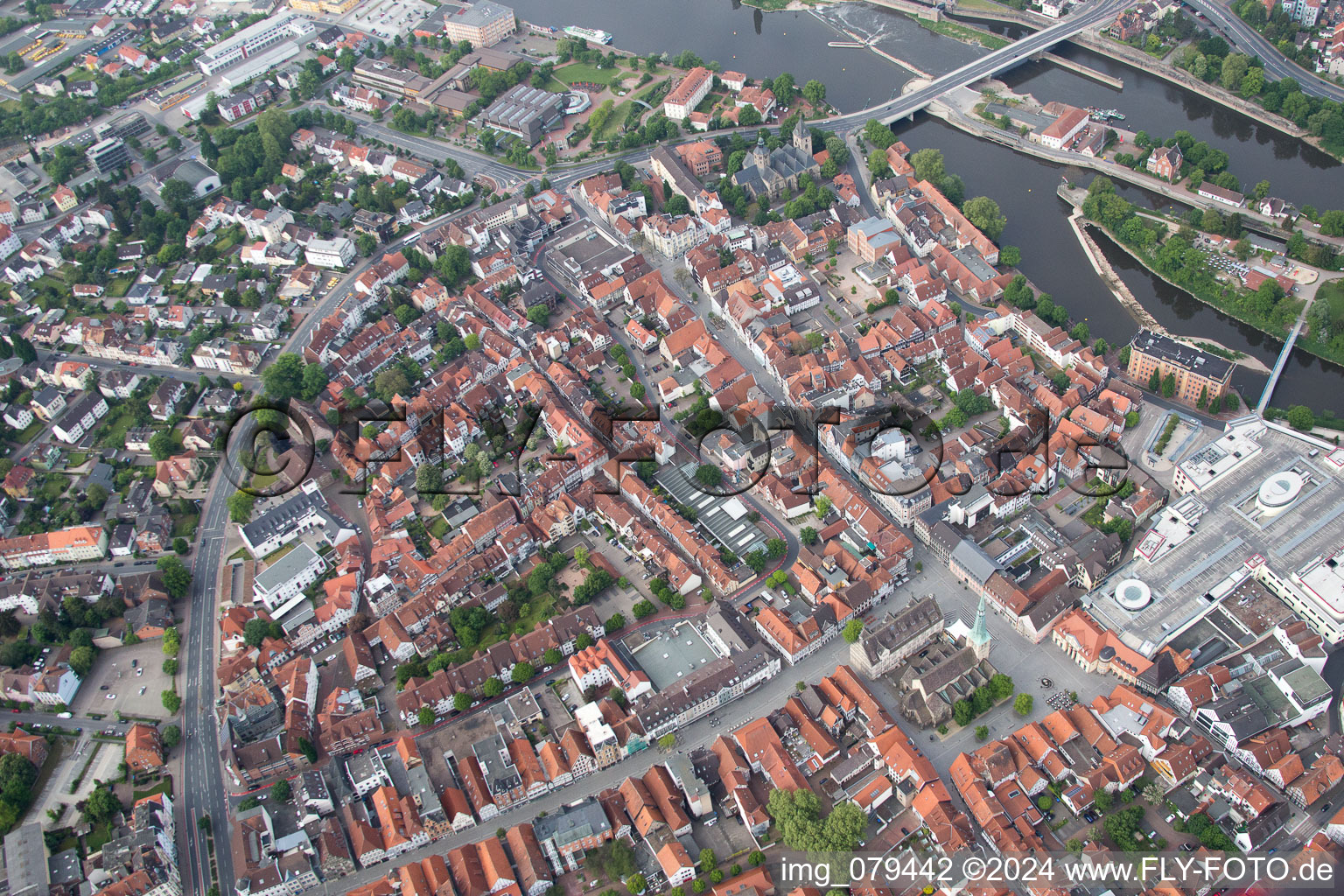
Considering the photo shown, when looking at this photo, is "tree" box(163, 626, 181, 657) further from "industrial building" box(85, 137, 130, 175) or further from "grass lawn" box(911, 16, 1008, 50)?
"grass lawn" box(911, 16, 1008, 50)

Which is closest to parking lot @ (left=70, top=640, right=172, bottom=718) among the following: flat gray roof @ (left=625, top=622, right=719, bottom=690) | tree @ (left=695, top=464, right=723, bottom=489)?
flat gray roof @ (left=625, top=622, right=719, bottom=690)

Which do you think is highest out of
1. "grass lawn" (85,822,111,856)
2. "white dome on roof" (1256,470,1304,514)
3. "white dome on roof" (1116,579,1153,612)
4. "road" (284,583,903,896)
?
"white dome on roof" (1256,470,1304,514)

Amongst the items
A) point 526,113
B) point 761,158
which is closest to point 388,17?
point 526,113

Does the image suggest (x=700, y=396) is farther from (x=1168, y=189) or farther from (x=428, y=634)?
(x=1168, y=189)

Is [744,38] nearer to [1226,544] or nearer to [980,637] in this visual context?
[1226,544]

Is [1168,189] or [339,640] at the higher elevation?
[1168,189]

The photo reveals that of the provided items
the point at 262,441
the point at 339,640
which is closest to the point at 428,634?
the point at 339,640

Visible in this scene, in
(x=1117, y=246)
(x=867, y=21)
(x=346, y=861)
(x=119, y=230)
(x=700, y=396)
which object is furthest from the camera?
(x=867, y=21)
